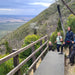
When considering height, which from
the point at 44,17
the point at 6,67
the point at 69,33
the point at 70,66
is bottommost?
the point at 70,66

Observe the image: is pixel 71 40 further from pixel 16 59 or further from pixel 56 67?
pixel 16 59

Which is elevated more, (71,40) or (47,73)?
(71,40)

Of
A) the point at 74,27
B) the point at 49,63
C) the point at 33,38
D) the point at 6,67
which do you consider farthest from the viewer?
the point at 33,38

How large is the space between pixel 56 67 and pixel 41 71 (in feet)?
2.34

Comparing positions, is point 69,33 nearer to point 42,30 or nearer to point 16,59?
point 16,59

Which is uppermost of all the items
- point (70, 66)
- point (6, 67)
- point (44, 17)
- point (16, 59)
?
Result: point (44, 17)

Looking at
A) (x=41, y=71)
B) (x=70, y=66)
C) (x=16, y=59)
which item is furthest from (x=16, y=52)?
(x=70, y=66)

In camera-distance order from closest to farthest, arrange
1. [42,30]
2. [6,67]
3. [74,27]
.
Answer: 1. [6,67]
2. [74,27]
3. [42,30]

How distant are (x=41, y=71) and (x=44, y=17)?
289 feet

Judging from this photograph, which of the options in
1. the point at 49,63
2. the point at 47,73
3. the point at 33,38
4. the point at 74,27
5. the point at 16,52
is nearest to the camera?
the point at 16,52

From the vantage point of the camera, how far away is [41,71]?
461cm

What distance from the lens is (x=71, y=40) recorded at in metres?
6.58

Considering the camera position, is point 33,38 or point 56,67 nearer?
point 56,67

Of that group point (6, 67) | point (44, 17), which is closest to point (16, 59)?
point (6, 67)
